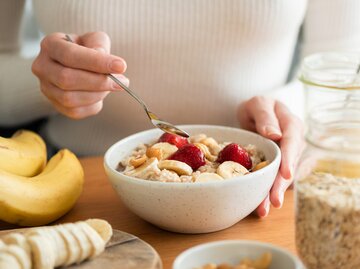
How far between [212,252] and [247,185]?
0.16 meters

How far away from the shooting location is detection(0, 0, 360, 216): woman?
1.14m

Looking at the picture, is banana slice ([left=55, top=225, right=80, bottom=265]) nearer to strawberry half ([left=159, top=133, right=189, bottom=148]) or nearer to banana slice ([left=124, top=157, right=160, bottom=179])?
banana slice ([left=124, top=157, right=160, bottom=179])

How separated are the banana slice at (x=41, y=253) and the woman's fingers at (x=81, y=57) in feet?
0.93

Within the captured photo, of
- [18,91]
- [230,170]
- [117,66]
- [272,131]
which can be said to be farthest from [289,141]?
[18,91]

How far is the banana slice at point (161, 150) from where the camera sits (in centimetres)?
82

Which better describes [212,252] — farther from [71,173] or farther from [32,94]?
[32,94]

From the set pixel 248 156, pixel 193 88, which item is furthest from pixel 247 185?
pixel 193 88

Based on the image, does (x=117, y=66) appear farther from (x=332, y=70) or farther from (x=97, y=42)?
(x=332, y=70)

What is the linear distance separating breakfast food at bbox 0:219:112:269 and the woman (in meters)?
0.41

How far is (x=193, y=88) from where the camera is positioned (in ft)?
3.94

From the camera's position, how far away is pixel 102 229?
70 cm

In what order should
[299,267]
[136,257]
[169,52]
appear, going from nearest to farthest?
1. [299,267]
2. [136,257]
3. [169,52]

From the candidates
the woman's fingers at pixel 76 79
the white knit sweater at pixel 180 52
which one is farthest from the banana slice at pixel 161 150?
the white knit sweater at pixel 180 52

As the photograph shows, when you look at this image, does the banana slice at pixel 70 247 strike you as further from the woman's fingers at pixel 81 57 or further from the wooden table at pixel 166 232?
the woman's fingers at pixel 81 57
